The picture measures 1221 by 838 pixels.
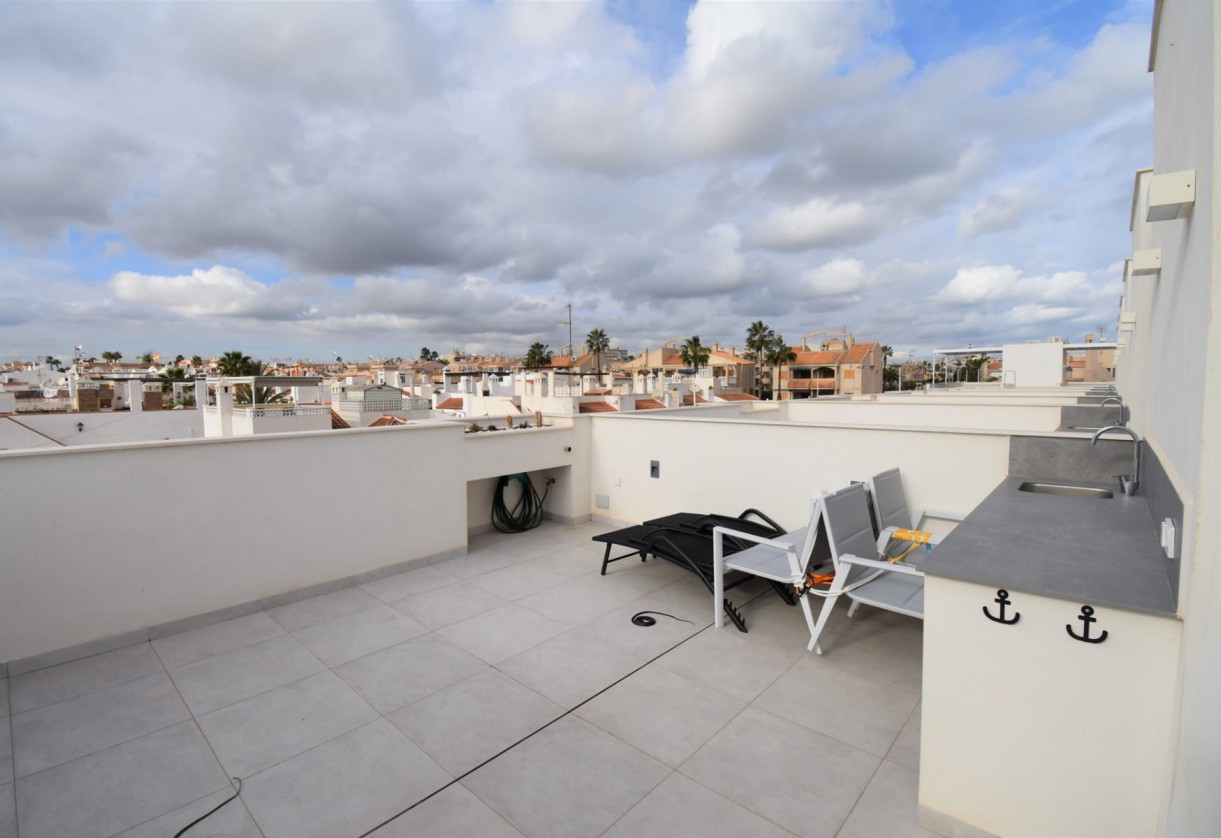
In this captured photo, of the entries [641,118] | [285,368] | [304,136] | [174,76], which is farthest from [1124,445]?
[285,368]

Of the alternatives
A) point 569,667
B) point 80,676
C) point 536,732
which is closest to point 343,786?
point 536,732

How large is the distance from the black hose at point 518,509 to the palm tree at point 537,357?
5594cm

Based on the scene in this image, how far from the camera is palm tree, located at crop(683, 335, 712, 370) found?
188 ft

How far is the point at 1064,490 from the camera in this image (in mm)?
3641

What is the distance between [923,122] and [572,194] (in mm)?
7181

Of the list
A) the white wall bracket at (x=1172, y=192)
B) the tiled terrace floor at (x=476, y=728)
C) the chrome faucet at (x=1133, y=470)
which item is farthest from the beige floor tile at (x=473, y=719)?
the chrome faucet at (x=1133, y=470)

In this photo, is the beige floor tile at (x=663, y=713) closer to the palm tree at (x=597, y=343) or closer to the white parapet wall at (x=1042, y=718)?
the white parapet wall at (x=1042, y=718)

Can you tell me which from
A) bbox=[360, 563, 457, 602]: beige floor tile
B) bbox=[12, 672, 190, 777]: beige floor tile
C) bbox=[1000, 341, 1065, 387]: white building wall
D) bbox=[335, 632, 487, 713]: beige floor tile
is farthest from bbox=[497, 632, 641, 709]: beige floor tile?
bbox=[1000, 341, 1065, 387]: white building wall

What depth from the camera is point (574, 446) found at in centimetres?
734

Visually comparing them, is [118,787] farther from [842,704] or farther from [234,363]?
[234,363]

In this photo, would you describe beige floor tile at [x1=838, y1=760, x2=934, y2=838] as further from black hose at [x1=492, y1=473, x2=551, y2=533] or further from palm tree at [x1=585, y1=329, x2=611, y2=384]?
palm tree at [x1=585, y1=329, x2=611, y2=384]

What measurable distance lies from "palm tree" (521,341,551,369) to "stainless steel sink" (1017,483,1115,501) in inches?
2375

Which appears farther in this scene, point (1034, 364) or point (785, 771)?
point (1034, 364)

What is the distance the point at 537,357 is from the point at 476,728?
6173 cm
